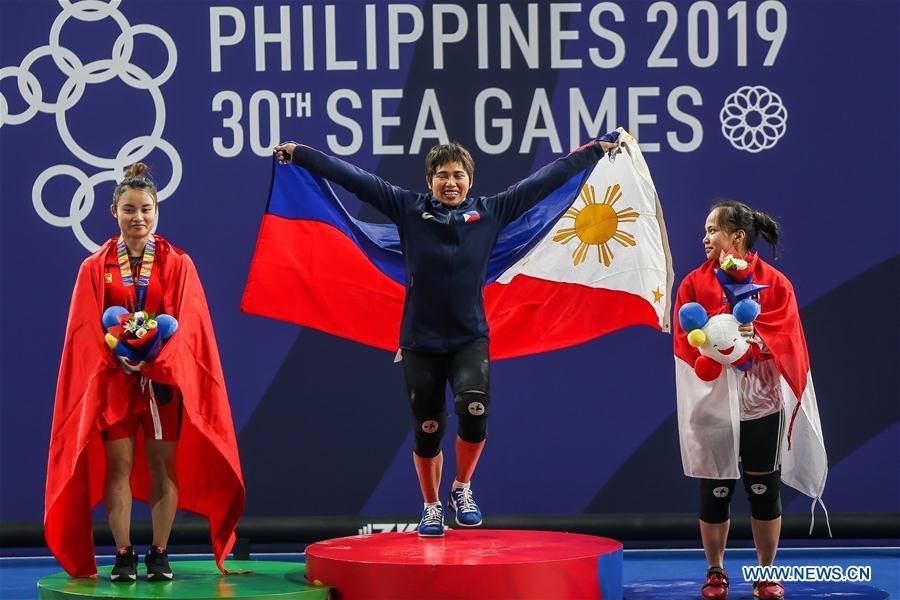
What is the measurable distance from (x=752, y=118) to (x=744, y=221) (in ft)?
6.41

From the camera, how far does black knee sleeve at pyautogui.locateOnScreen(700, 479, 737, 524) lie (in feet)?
15.5

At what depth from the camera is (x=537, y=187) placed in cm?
500

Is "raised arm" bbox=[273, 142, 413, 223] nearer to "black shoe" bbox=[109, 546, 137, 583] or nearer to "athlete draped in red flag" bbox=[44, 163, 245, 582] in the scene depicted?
"athlete draped in red flag" bbox=[44, 163, 245, 582]

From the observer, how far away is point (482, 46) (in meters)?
6.63

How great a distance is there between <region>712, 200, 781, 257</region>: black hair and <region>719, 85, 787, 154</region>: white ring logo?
5.99ft

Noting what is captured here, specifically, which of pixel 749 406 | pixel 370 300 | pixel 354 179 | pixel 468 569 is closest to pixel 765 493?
pixel 749 406

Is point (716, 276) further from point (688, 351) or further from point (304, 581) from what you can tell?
point (304, 581)

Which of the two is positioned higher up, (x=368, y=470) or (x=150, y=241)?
(x=150, y=241)

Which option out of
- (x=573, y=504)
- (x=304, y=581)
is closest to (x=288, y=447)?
(x=573, y=504)

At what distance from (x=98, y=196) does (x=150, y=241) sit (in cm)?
220

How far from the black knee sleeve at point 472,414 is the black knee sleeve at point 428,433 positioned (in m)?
0.09

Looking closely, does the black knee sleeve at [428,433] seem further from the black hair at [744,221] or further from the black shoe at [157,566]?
the black hair at [744,221]

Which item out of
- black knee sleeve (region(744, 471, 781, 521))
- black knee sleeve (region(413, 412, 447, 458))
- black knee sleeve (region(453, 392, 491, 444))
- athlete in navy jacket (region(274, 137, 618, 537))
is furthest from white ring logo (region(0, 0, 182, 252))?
black knee sleeve (region(744, 471, 781, 521))

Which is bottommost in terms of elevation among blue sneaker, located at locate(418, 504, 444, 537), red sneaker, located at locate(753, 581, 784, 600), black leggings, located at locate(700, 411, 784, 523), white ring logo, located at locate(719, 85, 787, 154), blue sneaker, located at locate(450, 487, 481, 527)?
red sneaker, located at locate(753, 581, 784, 600)
